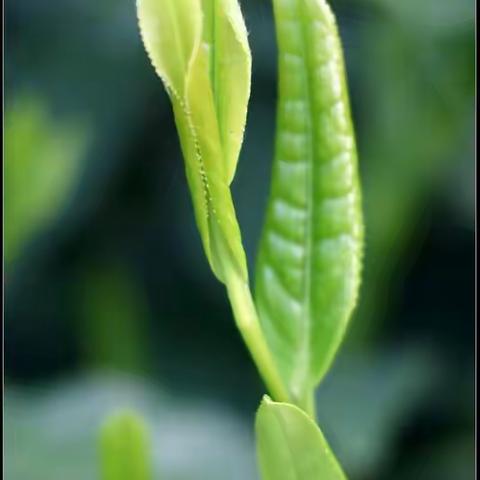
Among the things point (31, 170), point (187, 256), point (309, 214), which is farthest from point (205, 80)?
point (187, 256)

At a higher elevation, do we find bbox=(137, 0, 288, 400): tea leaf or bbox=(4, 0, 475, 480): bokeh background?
bbox=(137, 0, 288, 400): tea leaf

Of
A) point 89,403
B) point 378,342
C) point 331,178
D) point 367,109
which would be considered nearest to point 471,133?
point 367,109

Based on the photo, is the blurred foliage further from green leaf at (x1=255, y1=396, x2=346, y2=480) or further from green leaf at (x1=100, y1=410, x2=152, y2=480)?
green leaf at (x1=255, y1=396, x2=346, y2=480)

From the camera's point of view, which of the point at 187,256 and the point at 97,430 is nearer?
the point at 97,430

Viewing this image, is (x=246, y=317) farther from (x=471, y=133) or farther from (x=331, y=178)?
(x=471, y=133)

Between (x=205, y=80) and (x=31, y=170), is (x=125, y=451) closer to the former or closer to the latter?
(x=205, y=80)

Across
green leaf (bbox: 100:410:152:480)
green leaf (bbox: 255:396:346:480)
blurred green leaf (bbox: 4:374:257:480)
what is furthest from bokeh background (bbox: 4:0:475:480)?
green leaf (bbox: 255:396:346:480)

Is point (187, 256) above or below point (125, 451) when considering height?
below
